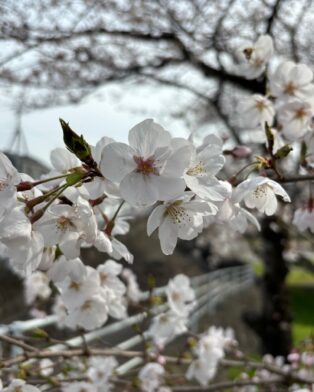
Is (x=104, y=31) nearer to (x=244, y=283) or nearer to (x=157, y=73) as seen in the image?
(x=157, y=73)

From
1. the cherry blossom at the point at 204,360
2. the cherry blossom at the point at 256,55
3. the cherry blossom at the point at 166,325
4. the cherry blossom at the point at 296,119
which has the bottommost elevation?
the cherry blossom at the point at 204,360

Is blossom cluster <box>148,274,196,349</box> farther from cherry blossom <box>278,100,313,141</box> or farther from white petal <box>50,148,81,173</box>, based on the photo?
white petal <box>50,148,81,173</box>

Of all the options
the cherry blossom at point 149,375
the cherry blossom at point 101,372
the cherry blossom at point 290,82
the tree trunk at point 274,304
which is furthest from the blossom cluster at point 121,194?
the tree trunk at point 274,304

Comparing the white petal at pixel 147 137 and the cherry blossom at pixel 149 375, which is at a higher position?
the white petal at pixel 147 137

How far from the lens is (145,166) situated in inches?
33.2

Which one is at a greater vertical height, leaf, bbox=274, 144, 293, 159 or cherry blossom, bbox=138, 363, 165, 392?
leaf, bbox=274, 144, 293, 159

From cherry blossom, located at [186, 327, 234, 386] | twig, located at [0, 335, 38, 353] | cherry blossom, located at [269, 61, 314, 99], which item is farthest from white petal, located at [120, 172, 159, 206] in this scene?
cherry blossom, located at [186, 327, 234, 386]

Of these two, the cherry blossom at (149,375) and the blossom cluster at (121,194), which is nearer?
the blossom cluster at (121,194)

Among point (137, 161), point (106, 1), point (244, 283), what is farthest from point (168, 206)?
point (244, 283)

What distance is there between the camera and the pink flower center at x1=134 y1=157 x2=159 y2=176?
829 mm

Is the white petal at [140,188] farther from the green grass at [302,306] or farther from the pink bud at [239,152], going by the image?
the green grass at [302,306]

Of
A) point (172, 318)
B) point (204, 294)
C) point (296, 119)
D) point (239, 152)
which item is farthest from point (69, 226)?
point (204, 294)

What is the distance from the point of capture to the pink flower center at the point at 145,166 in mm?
829

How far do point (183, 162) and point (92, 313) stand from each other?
97 cm
